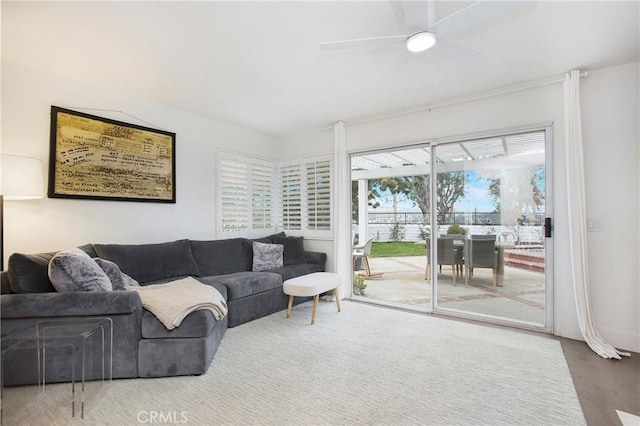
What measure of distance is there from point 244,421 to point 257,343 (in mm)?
1125

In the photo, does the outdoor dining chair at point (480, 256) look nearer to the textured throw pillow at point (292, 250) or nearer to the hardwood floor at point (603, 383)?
the hardwood floor at point (603, 383)

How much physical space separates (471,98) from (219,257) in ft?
12.1

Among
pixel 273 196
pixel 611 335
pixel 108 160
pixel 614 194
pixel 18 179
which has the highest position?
pixel 108 160

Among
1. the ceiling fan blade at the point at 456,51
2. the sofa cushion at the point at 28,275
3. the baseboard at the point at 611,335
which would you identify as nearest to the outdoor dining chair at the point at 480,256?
the baseboard at the point at 611,335

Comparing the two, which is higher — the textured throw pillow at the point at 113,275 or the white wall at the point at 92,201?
the white wall at the point at 92,201

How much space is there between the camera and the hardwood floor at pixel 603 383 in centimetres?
193

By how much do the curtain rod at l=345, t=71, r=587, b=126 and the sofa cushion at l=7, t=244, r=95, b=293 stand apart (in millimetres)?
3851

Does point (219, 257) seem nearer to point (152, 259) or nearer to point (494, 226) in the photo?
point (152, 259)

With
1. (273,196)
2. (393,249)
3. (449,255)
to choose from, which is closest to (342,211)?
(393,249)

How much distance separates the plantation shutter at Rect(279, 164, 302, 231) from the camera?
5.28 metres

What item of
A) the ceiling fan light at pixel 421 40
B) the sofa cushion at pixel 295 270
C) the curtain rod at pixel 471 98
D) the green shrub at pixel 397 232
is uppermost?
the curtain rod at pixel 471 98

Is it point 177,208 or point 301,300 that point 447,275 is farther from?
point 177,208

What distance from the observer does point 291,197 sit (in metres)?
5.38

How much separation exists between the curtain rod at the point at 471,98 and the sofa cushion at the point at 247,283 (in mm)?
2528
